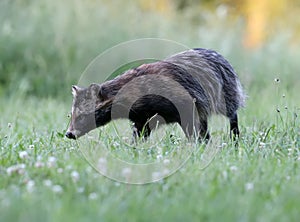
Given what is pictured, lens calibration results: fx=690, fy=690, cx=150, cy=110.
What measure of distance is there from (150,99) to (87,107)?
516 millimetres

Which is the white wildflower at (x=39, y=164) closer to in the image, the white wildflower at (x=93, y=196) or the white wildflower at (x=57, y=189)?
the white wildflower at (x=57, y=189)

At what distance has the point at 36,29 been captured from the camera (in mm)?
11203

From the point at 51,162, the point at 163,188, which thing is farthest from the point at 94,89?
the point at 163,188

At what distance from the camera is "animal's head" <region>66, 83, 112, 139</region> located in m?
5.57

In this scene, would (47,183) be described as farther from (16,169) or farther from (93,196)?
(16,169)

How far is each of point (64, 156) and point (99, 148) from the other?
0.32m

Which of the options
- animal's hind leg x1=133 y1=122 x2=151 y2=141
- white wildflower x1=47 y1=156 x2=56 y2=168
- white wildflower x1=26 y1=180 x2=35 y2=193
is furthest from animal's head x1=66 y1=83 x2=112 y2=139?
white wildflower x1=26 y1=180 x2=35 y2=193

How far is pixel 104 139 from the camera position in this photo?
5.39 m

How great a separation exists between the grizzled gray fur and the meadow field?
0.27 m

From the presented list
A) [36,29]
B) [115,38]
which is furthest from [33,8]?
Result: [115,38]

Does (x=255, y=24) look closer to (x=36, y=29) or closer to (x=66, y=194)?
(x=36, y=29)

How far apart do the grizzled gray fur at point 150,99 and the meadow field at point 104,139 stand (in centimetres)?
27

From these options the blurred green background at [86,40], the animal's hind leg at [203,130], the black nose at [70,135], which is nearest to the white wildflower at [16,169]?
the black nose at [70,135]

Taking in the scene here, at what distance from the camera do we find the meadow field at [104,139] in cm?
342
